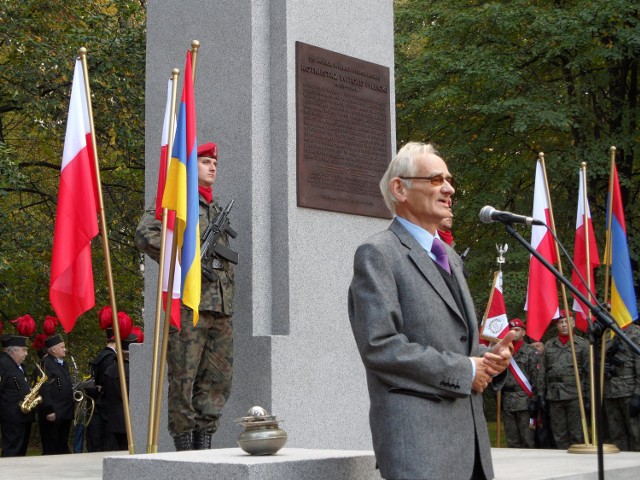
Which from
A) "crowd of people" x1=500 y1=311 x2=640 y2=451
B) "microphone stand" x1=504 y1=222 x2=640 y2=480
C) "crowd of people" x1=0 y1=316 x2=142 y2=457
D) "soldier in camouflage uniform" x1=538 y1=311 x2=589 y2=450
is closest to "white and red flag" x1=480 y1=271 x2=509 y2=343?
"crowd of people" x1=500 y1=311 x2=640 y2=451

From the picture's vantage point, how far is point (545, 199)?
9.47 metres

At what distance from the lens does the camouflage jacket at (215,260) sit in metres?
6.95

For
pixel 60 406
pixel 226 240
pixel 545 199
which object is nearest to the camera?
pixel 226 240

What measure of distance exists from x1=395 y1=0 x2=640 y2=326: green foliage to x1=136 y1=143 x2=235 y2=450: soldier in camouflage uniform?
10091 mm

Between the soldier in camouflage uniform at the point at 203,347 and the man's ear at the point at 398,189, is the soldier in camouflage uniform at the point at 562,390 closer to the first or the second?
the soldier in camouflage uniform at the point at 203,347

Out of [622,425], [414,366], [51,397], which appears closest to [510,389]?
[622,425]

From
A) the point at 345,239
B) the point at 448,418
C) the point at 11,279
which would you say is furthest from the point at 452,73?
the point at 448,418

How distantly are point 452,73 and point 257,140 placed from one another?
10809 mm

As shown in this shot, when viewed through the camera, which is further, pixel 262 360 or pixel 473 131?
pixel 473 131

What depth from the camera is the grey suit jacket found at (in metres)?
3.61

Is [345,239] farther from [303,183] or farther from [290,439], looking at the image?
[290,439]

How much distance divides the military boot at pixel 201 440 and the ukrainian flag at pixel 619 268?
4130 millimetres

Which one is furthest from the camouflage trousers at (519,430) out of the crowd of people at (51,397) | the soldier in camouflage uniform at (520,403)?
the crowd of people at (51,397)

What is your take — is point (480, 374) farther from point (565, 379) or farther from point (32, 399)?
point (565, 379)
